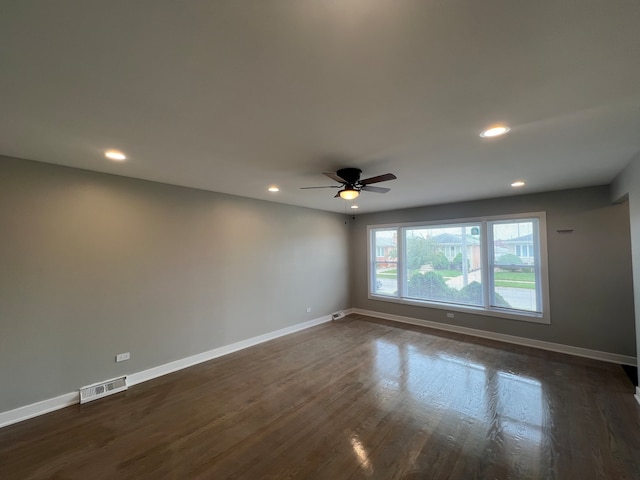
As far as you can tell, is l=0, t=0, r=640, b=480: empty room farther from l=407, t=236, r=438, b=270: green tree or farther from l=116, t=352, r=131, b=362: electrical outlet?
l=407, t=236, r=438, b=270: green tree

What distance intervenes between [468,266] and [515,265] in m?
0.81

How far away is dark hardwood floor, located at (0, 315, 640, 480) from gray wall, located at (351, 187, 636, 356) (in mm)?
555

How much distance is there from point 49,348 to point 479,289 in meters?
6.69

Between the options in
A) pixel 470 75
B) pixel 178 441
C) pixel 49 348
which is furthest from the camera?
pixel 49 348

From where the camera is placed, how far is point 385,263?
22.3ft

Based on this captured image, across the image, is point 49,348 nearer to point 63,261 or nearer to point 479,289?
point 63,261

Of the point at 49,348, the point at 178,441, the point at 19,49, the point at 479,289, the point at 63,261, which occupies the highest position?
the point at 19,49

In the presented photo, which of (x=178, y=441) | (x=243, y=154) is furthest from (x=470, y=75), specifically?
(x=178, y=441)

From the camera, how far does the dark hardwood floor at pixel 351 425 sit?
2094mm

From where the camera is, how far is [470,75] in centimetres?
152

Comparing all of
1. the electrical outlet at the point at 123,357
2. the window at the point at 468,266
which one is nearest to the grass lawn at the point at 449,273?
the window at the point at 468,266

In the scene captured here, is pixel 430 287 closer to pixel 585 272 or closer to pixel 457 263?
pixel 457 263

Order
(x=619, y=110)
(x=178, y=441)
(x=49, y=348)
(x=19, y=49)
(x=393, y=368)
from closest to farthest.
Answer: (x=19, y=49) → (x=619, y=110) → (x=178, y=441) → (x=49, y=348) → (x=393, y=368)

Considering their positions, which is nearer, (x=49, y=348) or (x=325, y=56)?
(x=325, y=56)
